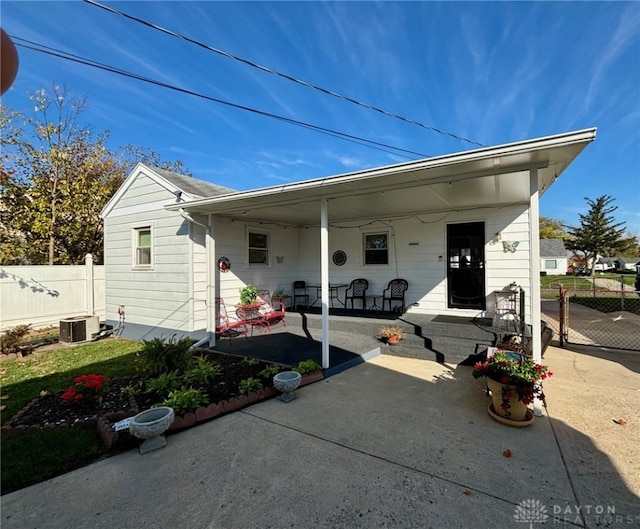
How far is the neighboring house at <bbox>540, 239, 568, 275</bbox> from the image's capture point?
34656 millimetres

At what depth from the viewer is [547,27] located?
6254mm

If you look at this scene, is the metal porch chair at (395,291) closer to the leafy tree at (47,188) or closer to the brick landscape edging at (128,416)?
the brick landscape edging at (128,416)

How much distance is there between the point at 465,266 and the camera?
6945 mm

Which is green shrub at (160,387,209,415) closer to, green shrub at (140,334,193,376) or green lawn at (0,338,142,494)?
→ green lawn at (0,338,142,494)

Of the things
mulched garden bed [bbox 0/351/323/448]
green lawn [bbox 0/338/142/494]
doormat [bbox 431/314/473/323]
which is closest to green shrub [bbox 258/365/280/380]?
mulched garden bed [bbox 0/351/323/448]

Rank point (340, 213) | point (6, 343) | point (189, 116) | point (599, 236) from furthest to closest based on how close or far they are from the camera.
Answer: point (599, 236), point (189, 116), point (340, 213), point (6, 343)

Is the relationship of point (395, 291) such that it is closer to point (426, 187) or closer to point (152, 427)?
point (426, 187)

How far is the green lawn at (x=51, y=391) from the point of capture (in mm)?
2574

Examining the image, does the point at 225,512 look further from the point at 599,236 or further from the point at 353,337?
the point at 599,236

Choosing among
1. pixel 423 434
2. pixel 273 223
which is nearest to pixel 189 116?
pixel 273 223

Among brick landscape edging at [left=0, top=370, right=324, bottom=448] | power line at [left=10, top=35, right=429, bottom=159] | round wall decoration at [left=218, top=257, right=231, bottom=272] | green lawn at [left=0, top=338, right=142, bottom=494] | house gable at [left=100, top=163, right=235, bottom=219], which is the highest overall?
power line at [left=10, top=35, right=429, bottom=159]

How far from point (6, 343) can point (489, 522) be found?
803 centimetres

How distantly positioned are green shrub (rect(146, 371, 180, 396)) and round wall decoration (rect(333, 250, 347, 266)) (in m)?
5.29

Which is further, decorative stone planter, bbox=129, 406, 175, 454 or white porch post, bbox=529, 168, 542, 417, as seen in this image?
white porch post, bbox=529, 168, 542, 417
